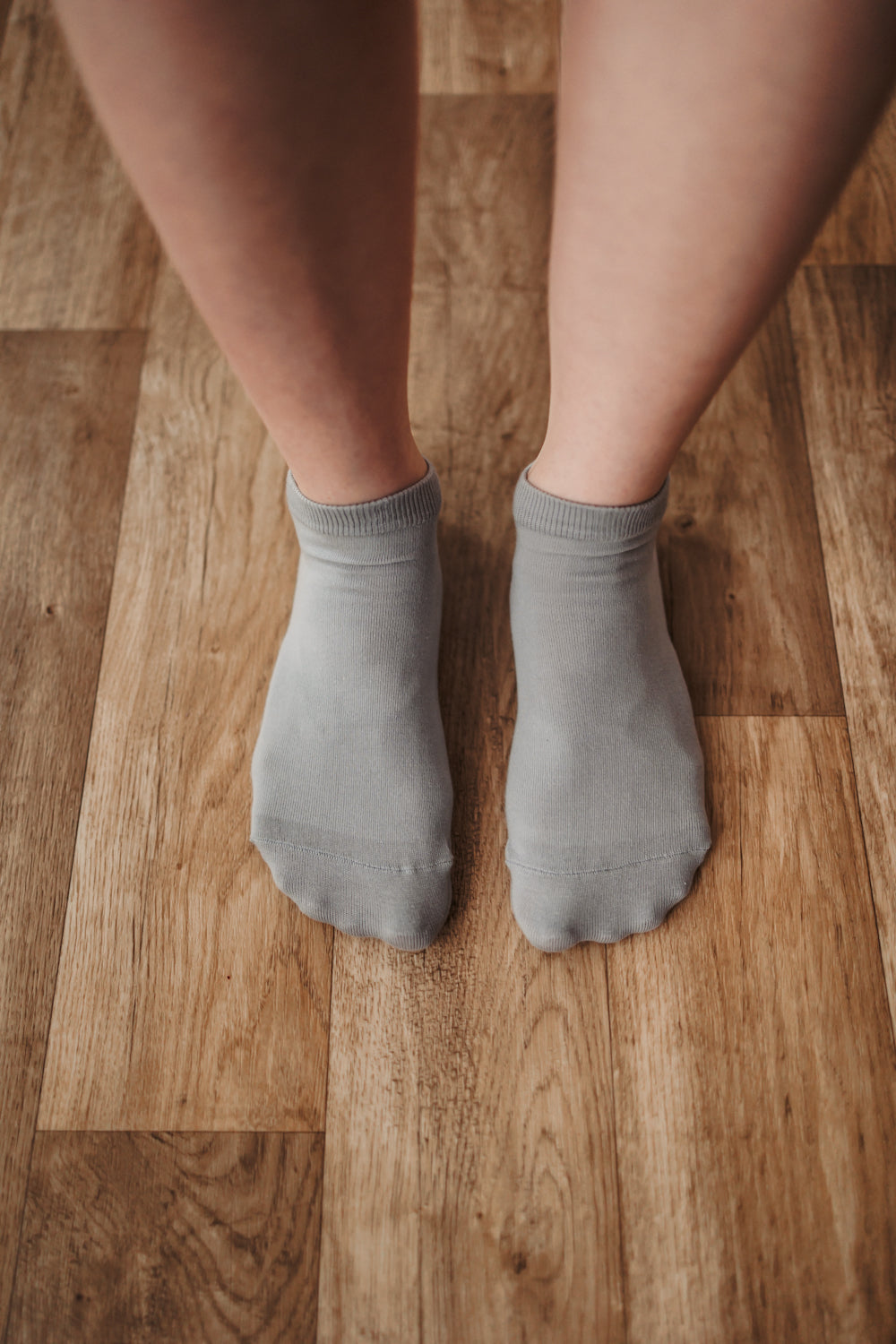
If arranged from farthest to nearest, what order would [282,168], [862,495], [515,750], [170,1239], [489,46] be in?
[489,46]
[862,495]
[515,750]
[170,1239]
[282,168]

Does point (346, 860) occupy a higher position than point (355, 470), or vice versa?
point (355, 470)

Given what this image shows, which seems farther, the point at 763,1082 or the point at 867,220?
the point at 867,220

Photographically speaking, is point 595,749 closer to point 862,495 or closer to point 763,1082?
point 763,1082

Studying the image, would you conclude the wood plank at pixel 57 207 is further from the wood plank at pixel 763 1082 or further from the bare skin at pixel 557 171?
the wood plank at pixel 763 1082

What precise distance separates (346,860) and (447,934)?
0.08m

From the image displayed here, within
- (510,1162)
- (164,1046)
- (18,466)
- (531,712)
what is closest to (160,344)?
(18,466)

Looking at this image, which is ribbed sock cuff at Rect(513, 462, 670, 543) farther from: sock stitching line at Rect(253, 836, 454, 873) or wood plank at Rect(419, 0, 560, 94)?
wood plank at Rect(419, 0, 560, 94)

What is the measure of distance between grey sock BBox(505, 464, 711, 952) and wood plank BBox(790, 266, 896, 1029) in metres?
0.13

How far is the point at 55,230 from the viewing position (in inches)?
A: 35.6

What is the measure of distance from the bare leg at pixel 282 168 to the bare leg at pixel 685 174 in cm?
9

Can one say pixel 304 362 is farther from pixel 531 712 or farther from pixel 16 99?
pixel 16 99

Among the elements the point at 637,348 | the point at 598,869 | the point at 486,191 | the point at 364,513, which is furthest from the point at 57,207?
the point at 598,869

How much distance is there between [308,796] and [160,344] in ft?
1.53

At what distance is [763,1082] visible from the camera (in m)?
0.58
